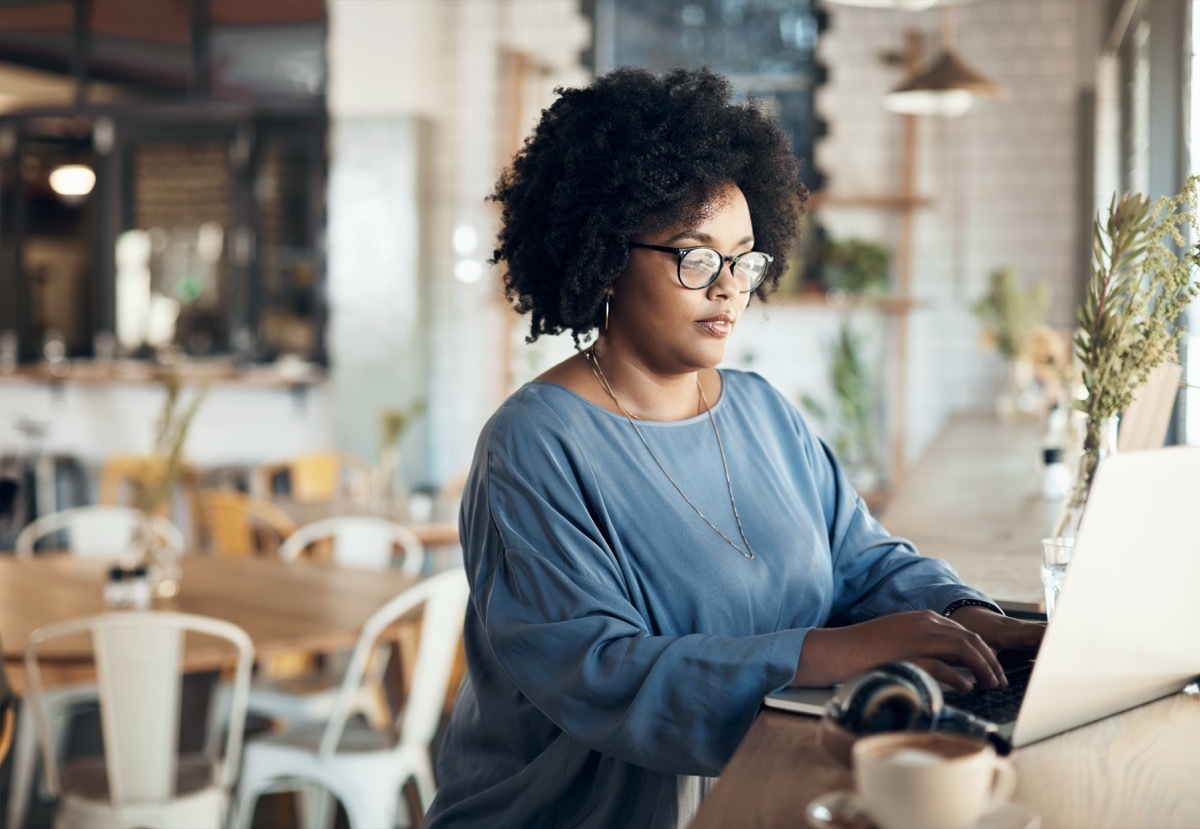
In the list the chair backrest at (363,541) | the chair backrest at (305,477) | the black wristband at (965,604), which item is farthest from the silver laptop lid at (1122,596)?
the chair backrest at (305,477)

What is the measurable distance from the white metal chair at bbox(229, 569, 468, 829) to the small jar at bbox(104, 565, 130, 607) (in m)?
0.57

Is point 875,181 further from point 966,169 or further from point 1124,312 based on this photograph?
point 1124,312

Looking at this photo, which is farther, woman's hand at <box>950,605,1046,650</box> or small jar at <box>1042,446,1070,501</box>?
small jar at <box>1042,446,1070,501</box>

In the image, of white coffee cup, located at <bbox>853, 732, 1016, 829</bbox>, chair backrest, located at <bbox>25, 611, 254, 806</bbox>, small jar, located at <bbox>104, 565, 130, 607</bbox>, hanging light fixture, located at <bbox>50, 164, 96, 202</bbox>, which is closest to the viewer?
white coffee cup, located at <bbox>853, 732, 1016, 829</bbox>

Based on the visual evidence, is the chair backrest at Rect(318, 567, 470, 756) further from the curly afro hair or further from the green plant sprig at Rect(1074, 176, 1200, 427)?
the green plant sprig at Rect(1074, 176, 1200, 427)

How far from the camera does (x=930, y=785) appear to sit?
902 millimetres

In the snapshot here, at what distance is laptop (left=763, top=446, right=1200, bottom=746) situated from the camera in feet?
3.63

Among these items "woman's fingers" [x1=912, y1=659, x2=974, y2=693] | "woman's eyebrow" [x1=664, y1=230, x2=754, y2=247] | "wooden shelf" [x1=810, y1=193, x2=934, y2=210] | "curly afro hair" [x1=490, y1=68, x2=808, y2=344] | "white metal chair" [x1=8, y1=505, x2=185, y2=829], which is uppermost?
"wooden shelf" [x1=810, y1=193, x2=934, y2=210]

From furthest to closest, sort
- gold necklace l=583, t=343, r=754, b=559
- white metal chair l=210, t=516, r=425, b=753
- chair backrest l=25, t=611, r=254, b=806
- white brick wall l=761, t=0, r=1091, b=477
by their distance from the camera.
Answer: white brick wall l=761, t=0, r=1091, b=477 → white metal chair l=210, t=516, r=425, b=753 → chair backrest l=25, t=611, r=254, b=806 → gold necklace l=583, t=343, r=754, b=559

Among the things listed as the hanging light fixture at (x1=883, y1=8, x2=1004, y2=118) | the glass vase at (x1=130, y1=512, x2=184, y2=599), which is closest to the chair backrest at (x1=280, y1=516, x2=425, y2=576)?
the glass vase at (x1=130, y1=512, x2=184, y2=599)

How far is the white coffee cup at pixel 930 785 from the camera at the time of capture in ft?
2.96

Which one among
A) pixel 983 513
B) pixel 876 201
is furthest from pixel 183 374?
pixel 983 513

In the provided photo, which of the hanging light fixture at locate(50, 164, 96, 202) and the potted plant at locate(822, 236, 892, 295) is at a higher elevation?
the hanging light fixture at locate(50, 164, 96, 202)

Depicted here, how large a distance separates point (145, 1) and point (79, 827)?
594 cm
